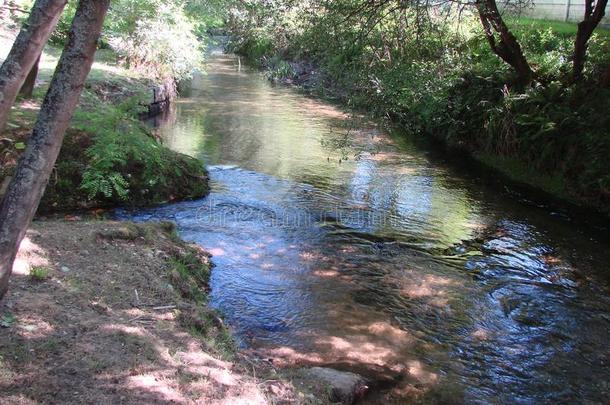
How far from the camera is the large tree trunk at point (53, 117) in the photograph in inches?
142

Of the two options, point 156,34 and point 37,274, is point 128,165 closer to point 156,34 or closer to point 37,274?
point 37,274

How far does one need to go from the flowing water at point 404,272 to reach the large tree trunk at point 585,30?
11.5ft

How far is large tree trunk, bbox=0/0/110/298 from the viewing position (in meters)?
3.60

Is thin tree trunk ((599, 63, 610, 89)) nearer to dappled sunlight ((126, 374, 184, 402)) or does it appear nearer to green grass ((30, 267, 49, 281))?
dappled sunlight ((126, 374, 184, 402))

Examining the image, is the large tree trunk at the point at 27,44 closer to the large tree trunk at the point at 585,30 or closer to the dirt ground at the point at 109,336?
the dirt ground at the point at 109,336

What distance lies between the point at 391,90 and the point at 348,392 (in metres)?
6.49

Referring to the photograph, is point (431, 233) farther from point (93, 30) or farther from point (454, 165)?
point (93, 30)

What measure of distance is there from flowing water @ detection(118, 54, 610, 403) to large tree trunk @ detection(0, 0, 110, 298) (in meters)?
2.91

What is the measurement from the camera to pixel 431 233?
9.49m

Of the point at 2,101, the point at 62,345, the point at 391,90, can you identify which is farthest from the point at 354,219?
the point at 2,101

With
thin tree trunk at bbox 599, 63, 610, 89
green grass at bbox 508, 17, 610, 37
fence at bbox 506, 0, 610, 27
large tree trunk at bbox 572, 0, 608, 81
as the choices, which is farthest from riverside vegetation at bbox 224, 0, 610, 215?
fence at bbox 506, 0, 610, 27

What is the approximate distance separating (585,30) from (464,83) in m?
3.84

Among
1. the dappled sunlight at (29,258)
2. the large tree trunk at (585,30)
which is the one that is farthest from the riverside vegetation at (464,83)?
the dappled sunlight at (29,258)

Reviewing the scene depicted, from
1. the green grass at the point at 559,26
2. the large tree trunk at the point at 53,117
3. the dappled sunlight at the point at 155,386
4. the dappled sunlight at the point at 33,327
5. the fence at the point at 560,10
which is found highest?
the fence at the point at 560,10
